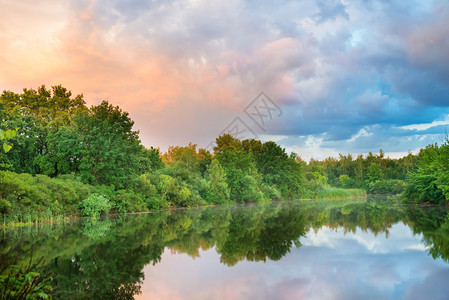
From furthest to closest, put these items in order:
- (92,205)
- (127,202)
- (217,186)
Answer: (217,186) → (127,202) → (92,205)

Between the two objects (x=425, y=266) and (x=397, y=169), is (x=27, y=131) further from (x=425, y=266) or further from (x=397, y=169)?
(x=397, y=169)

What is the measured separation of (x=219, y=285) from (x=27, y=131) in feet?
91.7

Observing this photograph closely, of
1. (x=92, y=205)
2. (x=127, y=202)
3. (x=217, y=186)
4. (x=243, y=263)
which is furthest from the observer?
(x=217, y=186)

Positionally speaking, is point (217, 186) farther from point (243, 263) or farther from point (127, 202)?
point (243, 263)

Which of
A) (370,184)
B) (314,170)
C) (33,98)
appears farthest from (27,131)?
(370,184)

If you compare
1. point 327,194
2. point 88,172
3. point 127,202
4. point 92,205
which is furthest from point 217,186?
point 327,194

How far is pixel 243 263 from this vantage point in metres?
9.55

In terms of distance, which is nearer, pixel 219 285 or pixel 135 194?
pixel 219 285

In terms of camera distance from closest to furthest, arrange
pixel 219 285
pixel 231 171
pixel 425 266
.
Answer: pixel 219 285, pixel 425 266, pixel 231 171

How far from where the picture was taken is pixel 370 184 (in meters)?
91.9

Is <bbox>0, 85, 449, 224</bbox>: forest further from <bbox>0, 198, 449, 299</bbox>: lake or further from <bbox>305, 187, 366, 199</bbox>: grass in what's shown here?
<bbox>305, 187, 366, 199</bbox>: grass

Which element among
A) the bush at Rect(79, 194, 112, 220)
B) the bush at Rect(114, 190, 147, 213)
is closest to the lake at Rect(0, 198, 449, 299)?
the bush at Rect(79, 194, 112, 220)

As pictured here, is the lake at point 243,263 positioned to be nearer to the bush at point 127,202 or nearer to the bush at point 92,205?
the bush at point 92,205

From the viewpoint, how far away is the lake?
689cm
